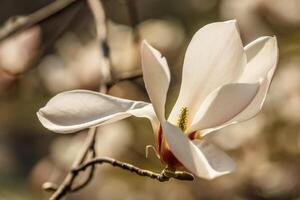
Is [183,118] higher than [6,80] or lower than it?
higher

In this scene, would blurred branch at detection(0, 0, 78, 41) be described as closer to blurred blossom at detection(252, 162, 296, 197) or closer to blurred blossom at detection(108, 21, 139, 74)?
blurred blossom at detection(108, 21, 139, 74)

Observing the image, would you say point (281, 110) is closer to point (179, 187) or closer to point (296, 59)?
point (296, 59)

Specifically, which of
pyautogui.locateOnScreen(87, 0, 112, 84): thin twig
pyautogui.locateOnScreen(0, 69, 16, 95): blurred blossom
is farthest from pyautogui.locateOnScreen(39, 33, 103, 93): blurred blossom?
pyautogui.locateOnScreen(87, 0, 112, 84): thin twig

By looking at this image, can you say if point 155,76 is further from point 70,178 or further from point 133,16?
point 133,16

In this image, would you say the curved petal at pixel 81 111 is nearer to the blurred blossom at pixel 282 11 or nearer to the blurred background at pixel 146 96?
the blurred background at pixel 146 96

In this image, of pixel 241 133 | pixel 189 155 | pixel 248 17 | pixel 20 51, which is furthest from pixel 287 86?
pixel 189 155

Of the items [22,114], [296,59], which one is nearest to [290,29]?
[296,59]

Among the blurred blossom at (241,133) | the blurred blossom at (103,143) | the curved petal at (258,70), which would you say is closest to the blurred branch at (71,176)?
the curved petal at (258,70)
